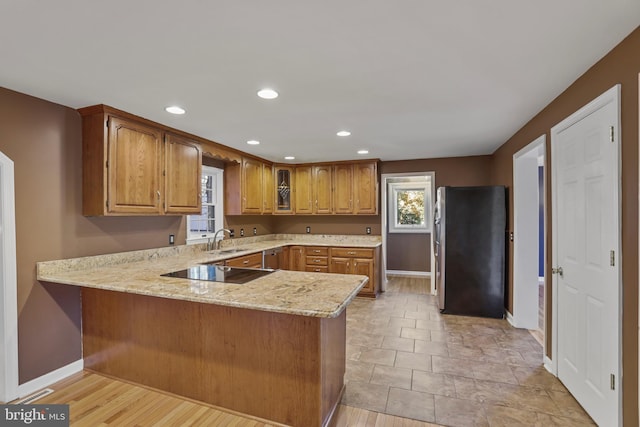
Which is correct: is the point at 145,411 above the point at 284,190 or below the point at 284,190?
below

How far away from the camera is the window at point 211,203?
A: 444cm

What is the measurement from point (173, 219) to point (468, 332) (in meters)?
3.72

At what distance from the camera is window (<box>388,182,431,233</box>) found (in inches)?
271

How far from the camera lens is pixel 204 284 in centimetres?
221

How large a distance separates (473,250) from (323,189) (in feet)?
8.60

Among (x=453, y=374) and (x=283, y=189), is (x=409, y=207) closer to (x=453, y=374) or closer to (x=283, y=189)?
(x=283, y=189)

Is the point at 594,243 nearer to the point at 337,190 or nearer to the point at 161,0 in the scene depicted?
the point at 161,0

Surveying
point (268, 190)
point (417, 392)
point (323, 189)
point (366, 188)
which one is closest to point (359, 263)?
point (366, 188)

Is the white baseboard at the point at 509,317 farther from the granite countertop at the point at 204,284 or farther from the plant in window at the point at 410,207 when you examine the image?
the plant in window at the point at 410,207

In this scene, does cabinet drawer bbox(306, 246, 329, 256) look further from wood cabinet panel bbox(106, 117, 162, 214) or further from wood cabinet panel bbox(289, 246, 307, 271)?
wood cabinet panel bbox(106, 117, 162, 214)

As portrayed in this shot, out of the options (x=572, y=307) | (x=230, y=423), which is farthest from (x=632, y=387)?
(x=230, y=423)

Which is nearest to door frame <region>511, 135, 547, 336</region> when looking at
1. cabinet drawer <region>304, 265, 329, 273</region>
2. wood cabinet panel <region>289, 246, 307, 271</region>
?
cabinet drawer <region>304, 265, 329, 273</region>

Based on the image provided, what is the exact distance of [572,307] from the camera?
232 centimetres

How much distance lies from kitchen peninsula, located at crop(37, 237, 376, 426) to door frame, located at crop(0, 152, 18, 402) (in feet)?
0.69
